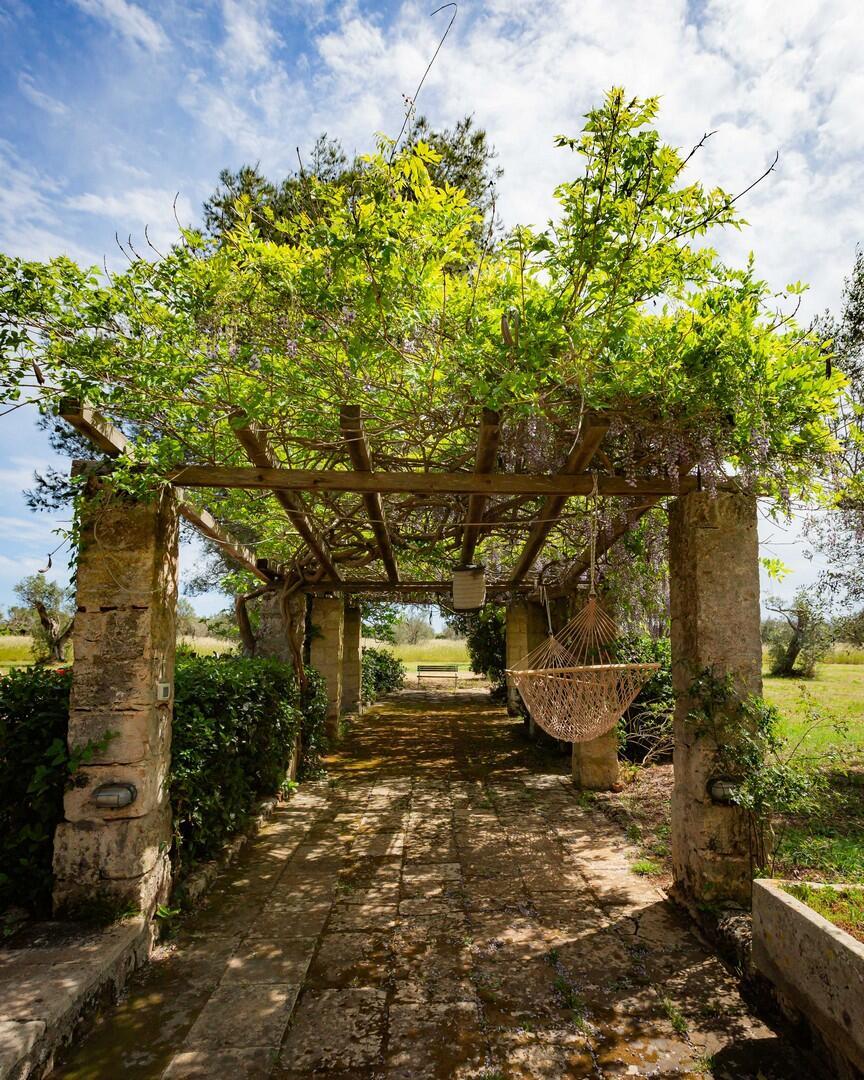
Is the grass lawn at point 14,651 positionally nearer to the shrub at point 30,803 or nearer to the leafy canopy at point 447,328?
the shrub at point 30,803

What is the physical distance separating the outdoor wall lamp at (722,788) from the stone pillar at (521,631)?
5812 mm

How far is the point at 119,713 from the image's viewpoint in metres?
3.01

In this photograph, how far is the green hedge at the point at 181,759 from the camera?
2.93 metres

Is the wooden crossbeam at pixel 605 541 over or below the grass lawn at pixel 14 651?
over

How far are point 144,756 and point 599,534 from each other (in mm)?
3338

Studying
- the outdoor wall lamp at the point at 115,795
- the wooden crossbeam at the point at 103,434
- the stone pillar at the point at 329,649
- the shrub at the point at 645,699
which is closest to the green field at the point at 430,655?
the stone pillar at the point at 329,649

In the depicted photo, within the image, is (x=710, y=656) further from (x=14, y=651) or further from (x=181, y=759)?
(x=14, y=651)

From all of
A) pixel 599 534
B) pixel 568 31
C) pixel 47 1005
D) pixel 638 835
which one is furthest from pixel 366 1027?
pixel 568 31

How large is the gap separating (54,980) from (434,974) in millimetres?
1400

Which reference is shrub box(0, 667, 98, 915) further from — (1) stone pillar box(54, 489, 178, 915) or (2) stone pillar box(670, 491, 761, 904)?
(2) stone pillar box(670, 491, 761, 904)

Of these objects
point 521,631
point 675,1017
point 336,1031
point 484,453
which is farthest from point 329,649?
point 675,1017

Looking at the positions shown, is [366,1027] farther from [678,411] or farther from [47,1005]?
[678,411]

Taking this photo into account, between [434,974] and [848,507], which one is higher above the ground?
[848,507]

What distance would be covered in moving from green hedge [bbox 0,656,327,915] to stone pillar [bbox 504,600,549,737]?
4.90 metres
